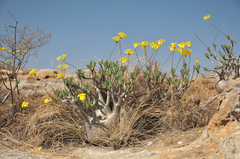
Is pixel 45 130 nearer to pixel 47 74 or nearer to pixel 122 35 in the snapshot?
pixel 122 35

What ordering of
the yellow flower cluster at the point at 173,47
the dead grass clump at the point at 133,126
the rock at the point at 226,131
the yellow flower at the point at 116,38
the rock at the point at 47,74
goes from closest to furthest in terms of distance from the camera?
the rock at the point at 226,131
the dead grass clump at the point at 133,126
the yellow flower at the point at 116,38
the yellow flower cluster at the point at 173,47
the rock at the point at 47,74

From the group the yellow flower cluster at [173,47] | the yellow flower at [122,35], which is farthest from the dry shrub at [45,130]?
the yellow flower cluster at [173,47]

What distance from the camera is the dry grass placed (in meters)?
3.30

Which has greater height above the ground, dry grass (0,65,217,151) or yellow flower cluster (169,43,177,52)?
yellow flower cluster (169,43,177,52)

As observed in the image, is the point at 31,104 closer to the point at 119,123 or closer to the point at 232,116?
the point at 119,123

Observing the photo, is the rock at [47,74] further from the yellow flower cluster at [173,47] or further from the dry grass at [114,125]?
the yellow flower cluster at [173,47]

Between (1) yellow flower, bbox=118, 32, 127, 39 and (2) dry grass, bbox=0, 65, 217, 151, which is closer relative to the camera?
(2) dry grass, bbox=0, 65, 217, 151

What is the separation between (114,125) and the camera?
339cm

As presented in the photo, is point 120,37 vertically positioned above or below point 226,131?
above

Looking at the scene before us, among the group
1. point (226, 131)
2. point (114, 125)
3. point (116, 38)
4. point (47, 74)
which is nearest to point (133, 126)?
point (114, 125)

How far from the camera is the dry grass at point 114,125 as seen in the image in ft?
10.8

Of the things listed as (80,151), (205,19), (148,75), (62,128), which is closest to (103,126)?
(80,151)

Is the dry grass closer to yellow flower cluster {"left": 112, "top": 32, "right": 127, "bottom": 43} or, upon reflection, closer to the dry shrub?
the dry shrub

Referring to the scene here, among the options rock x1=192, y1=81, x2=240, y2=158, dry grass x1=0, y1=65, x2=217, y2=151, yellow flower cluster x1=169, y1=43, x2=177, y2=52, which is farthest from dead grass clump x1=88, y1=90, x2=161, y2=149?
rock x1=192, y1=81, x2=240, y2=158
